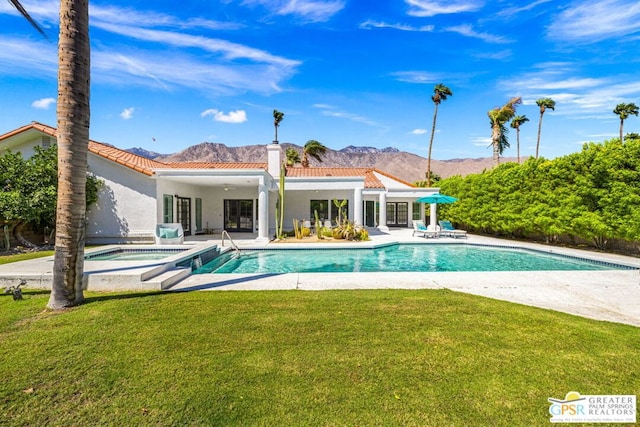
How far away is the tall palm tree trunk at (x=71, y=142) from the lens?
18.4 feet

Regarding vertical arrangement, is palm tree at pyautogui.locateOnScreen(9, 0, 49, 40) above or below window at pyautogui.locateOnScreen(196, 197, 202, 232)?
above

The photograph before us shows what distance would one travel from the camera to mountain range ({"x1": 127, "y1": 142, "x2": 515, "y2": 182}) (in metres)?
108

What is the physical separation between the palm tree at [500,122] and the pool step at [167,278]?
32830 millimetres

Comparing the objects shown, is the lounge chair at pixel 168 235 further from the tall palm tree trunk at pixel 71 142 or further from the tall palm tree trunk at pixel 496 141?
the tall palm tree trunk at pixel 496 141

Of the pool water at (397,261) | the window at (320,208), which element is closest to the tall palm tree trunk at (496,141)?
the window at (320,208)

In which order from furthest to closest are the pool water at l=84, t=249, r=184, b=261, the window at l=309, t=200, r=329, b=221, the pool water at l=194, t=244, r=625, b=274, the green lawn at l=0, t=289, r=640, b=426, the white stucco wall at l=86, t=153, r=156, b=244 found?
1. the window at l=309, t=200, r=329, b=221
2. the white stucco wall at l=86, t=153, r=156, b=244
3. the pool water at l=84, t=249, r=184, b=261
4. the pool water at l=194, t=244, r=625, b=274
5. the green lawn at l=0, t=289, r=640, b=426

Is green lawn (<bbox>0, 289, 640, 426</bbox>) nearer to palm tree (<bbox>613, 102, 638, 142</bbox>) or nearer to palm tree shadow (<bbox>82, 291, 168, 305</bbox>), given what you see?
palm tree shadow (<bbox>82, 291, 168, 305</bbox>)

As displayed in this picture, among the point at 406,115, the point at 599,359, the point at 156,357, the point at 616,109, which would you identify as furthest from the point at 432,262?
the point at 616,109

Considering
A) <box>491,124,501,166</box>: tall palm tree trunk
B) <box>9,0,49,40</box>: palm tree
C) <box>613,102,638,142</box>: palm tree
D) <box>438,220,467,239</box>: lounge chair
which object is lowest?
<box>438,220,467,239</box>: lounge chair

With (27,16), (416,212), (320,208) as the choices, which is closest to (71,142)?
(27,16)

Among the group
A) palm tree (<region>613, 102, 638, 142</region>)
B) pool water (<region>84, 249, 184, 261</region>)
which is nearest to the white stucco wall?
pool water (<region>84, 249, 184, 261</region>)

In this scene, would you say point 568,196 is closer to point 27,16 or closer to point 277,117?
point 27,16

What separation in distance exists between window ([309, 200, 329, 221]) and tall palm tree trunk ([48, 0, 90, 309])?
1974 centimetres

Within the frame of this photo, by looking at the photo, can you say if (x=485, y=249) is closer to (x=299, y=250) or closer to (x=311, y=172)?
(x=299, y=250)
